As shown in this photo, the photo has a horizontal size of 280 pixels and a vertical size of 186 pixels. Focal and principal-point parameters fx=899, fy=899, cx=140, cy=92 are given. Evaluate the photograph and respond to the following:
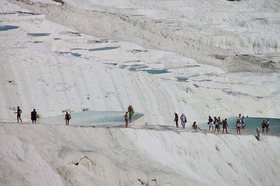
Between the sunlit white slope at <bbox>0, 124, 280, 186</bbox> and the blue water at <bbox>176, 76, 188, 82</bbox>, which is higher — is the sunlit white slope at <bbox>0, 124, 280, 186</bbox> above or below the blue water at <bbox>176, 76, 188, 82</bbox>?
above

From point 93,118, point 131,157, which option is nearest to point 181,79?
point 93,118

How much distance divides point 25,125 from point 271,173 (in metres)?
11.0

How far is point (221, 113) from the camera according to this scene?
140ft

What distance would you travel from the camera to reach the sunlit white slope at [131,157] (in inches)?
871

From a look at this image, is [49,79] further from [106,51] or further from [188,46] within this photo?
[188,46]

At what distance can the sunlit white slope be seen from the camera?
2212 cm

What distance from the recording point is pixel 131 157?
83.6 ft

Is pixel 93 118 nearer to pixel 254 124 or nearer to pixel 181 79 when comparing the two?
pixel 254 124

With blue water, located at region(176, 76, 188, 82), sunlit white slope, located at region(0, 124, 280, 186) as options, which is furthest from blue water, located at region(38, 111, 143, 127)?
blue water, located at region(176, 76, 188, 82)

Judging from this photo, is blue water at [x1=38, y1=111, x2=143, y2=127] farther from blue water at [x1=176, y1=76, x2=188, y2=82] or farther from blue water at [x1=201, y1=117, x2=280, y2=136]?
blue water at [x1=176, y1=76, x2=188, y2=82]

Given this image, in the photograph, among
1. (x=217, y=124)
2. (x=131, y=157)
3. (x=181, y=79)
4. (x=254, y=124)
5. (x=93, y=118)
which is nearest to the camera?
(x=131, y=157)

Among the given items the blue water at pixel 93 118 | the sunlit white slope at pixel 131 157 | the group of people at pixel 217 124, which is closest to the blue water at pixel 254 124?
the group of people at pixel 217 124

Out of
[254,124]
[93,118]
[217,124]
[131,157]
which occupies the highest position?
[131,157]

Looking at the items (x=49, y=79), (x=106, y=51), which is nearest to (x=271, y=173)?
(x=49, y=79)
